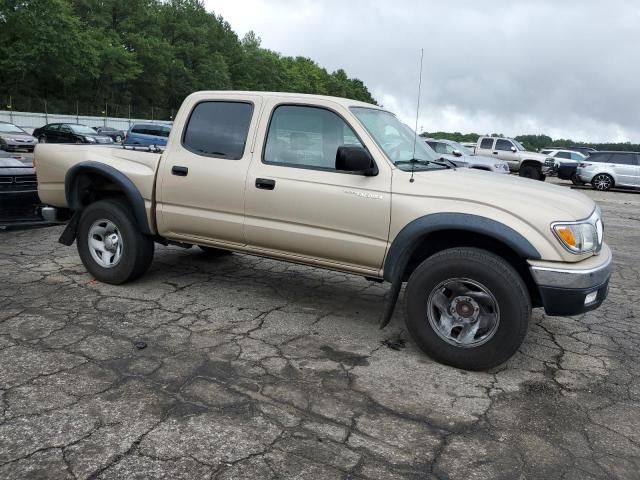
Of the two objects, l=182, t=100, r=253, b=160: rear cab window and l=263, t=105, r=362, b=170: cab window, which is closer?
l=263, t=105, r=362, b=170: cab window

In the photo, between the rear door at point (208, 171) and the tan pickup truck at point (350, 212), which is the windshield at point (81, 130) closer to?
the tan pickup truck at point (350, 212)

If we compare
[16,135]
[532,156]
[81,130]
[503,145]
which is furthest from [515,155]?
[16,135]

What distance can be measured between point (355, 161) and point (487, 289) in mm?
1272

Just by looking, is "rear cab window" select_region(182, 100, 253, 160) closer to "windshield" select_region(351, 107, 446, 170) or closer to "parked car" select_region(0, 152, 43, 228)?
"windshield" select_region(351, 107, 446, 170)

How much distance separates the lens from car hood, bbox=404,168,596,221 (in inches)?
141

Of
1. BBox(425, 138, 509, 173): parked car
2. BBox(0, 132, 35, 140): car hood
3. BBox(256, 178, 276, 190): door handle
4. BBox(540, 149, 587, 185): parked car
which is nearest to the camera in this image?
BBox(256, 178, 276, 190): door handle

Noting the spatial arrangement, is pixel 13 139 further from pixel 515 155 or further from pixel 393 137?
pixel 393 137

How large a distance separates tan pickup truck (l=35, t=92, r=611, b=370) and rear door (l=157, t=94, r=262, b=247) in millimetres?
11

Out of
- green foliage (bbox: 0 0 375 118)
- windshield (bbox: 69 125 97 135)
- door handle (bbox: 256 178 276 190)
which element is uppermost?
green foliage (bbox: 0 0 375 118)

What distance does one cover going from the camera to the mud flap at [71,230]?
5.46 meters

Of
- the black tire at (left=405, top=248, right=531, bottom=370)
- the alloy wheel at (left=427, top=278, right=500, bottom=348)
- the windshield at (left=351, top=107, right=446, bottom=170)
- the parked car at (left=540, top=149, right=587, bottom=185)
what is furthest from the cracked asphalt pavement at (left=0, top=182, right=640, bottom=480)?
the parked car at (left=540, top=149, right=587, bottom=185)

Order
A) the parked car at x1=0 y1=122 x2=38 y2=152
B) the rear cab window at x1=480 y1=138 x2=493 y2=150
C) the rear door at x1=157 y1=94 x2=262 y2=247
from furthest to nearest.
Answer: the rear cab window at x1=480 y1=138 x2=493 y2=150, the parked car at x1=0 y1=122 x2=38 y2=152, the rear door at x1=157 y1=94 x2=262 y2=247

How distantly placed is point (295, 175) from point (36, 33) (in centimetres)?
4593

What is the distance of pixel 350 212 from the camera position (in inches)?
161
